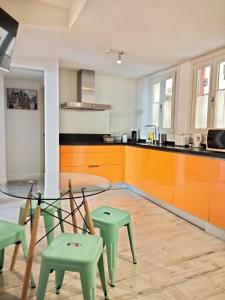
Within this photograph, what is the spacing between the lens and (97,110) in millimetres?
4461

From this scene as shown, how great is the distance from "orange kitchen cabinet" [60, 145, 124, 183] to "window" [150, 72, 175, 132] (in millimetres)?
899

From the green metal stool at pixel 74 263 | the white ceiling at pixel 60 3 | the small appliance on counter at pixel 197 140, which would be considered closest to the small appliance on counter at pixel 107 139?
the small appliance on counter at pixel 197 140

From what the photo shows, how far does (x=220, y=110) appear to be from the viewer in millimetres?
3047

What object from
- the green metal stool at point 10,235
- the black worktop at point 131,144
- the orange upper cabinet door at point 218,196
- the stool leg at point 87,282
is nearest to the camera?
the stool leg at point 87,282

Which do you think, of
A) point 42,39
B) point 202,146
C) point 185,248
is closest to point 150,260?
point 185,248

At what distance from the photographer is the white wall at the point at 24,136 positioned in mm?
4805

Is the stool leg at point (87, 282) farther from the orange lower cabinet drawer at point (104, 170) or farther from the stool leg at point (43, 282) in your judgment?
the orange lower cabinet drawer at point (104, 170)

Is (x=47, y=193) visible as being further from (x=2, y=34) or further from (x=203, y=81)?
(x=203, y=81)

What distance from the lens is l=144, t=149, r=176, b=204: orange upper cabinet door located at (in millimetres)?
3053

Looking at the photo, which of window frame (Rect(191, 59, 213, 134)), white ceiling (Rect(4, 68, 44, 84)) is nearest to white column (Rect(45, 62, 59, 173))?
white ceiling (Rect(4, 68, 44, 84))

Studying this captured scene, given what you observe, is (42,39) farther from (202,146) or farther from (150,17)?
(202,146)

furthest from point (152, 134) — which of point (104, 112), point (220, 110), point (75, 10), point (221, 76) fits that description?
point (75, 10)

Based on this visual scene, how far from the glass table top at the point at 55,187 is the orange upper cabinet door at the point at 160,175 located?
4.28 feet

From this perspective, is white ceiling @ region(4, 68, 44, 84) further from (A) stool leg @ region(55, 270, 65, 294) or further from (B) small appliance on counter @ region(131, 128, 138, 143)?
(A) stool leg @ region(55, 270, 65, 294)
